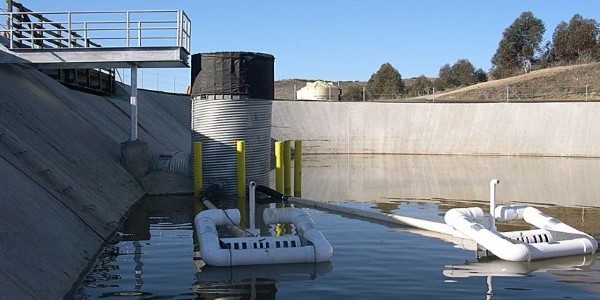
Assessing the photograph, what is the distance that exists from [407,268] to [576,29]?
88571mm

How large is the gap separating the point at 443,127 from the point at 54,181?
38467mm

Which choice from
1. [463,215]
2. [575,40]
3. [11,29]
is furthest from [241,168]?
[575,40]

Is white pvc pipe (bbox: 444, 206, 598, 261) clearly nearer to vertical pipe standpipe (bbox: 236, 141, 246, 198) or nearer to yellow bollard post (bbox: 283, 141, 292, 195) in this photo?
vertical pipe standpipe (bbox: 236, 141, 246, 198)

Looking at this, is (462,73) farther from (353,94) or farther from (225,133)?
(225,133)

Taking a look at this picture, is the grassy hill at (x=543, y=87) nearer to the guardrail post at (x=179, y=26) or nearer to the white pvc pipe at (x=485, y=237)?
the guardrail post at (x=179, y=26)

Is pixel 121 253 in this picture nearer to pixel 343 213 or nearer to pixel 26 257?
pixel 26 257

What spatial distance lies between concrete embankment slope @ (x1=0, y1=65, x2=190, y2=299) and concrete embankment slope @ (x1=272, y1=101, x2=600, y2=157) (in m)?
22.4

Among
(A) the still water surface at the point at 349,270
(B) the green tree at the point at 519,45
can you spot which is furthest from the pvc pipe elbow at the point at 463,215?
(B) the green tree at the point at 519,45

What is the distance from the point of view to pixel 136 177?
2294cm

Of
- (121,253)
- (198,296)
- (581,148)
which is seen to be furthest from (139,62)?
(581,148)

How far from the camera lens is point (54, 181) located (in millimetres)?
14977

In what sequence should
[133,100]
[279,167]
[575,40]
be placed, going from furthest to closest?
[575,40] < [279,167] < [133,100]

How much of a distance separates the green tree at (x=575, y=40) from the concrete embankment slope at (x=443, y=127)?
147ft

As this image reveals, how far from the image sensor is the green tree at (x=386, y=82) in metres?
96.0
